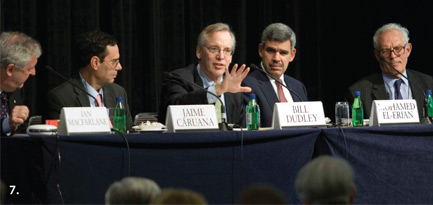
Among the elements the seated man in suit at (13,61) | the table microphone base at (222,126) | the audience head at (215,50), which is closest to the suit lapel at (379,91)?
the audience head at (215,50)

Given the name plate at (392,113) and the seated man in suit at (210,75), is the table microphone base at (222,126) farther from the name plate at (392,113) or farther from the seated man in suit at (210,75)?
the name plate at (392,113)

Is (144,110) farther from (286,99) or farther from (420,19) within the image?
(420,19)

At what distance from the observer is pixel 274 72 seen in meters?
4.59

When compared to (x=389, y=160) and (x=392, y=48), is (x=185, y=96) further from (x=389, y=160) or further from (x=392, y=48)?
(x=392, y=48)

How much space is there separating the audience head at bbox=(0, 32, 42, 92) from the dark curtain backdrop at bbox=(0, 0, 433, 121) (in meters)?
1.10

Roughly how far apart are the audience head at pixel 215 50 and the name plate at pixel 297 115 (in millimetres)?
891

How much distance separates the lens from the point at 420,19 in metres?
5.89

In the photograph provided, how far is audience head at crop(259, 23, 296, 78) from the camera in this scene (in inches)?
181

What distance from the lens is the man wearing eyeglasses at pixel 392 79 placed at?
4.64 m

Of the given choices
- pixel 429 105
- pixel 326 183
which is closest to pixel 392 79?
pixel 429 105

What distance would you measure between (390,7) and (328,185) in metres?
4.57

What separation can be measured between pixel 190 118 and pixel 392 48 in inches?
74.3

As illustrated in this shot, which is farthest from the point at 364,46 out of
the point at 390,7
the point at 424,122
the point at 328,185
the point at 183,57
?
the point at 328,185

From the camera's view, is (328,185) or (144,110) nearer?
(328,185)
